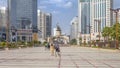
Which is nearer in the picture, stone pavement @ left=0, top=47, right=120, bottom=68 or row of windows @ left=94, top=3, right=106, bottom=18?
stone pavement @ left=0, top=47, right=120, bottom=68

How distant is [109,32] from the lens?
120812 mm

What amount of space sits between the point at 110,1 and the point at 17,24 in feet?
189

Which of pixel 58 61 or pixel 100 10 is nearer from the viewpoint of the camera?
pixel 58 61

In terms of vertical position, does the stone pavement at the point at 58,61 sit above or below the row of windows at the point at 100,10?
below

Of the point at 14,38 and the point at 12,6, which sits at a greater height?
the point at 12,6

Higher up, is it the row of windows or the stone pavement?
the row of windows

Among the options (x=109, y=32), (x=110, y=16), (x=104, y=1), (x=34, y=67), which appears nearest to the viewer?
(x=34, y=67)

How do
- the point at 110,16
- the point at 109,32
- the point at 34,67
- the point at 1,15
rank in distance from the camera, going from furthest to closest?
the point at 1,15 < the point at 110,16 < the point at 109,32 < the point at 34,67

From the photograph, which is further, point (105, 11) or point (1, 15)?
point (1, 15)

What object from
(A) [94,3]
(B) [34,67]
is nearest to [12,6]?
(A) [94,3]

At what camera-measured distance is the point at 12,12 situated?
191 metres

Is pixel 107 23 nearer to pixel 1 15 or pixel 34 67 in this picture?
pixel 1 15

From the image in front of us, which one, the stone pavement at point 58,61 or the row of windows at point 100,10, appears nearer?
the stone pavement at point 58,61

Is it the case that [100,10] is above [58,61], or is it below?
above
